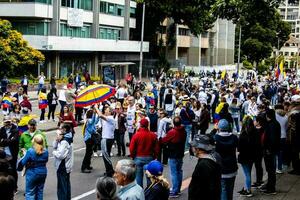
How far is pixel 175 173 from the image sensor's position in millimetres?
11898

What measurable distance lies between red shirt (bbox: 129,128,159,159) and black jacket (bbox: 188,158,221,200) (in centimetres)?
331

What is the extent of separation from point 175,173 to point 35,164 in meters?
3.33

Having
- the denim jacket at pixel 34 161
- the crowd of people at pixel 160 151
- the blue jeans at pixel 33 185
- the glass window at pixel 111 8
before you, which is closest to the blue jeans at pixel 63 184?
the crowd of people at pixel 160 151

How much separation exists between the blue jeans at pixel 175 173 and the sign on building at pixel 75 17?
42761 millimetres

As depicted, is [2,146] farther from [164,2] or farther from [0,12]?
[0,12]

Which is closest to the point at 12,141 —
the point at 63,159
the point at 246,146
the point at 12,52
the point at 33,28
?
the point at 63,159

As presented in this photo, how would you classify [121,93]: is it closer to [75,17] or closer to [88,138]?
[88,138]

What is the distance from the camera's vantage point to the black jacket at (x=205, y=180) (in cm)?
766

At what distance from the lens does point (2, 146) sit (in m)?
11.1

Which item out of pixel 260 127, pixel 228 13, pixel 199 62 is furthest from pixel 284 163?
pixel 199 62

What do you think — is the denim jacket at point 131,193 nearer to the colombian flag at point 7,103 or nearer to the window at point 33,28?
the colombian flag at point 7,103

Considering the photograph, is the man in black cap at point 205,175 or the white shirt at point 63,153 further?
the white shirt at point 63,153

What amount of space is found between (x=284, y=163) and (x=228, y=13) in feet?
13.9

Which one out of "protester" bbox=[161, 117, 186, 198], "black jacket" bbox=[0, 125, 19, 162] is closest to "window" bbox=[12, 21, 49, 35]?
"black jacket" bbox=[0, 125, 19, 162]
